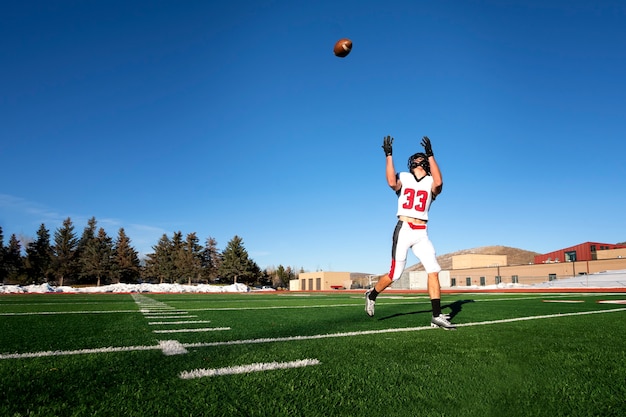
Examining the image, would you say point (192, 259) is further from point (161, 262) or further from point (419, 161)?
point (419, 161)

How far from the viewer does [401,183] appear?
5.32 metres

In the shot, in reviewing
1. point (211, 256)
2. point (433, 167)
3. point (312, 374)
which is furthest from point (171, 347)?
point (211, 256)

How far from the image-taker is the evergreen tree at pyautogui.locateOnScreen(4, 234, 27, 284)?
54.3m

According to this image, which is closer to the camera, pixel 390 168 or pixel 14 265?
pixel 390 168

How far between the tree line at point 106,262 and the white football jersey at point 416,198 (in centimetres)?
6046

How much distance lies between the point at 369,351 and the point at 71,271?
64879 millimetres

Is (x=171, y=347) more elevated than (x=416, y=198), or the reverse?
(x=416, y=198)

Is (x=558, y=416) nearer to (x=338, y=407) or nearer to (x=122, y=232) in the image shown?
(x=338, y=407)

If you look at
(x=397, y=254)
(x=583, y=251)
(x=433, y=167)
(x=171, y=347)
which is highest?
(x=583, y=251)

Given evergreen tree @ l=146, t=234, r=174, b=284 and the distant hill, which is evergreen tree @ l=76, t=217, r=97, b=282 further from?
the distant hill

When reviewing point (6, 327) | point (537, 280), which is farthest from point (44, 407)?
point (537, 280)

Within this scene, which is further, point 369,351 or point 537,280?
point 537,280

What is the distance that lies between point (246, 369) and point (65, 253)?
6571 centimetres

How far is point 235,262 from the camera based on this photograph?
63625 millimetres
